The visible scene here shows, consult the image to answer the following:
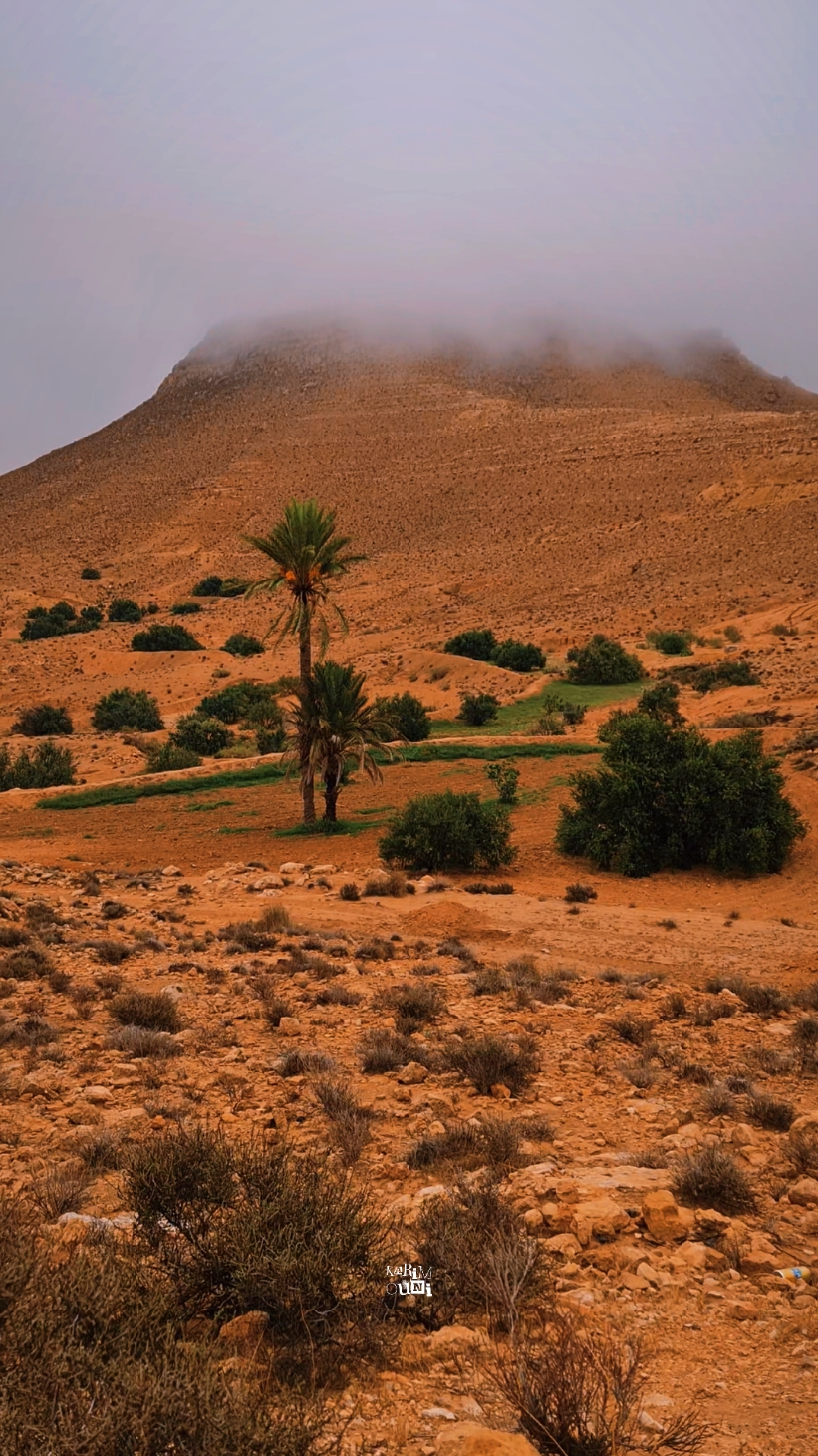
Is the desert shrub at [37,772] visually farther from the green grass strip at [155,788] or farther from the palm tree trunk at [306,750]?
the palm tree trunk at [306,750]

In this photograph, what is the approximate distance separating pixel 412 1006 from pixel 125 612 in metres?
61.3

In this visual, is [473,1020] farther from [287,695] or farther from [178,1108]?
[287,695]

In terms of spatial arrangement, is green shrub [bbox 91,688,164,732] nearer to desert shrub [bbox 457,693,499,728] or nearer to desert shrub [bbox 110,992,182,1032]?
desert shrub [bbox 457,693,499,728]

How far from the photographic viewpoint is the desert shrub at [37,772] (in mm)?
30469

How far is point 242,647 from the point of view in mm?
55094

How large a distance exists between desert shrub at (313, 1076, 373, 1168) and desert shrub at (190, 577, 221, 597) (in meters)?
68.1

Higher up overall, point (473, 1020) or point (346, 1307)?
point (346, 1307)

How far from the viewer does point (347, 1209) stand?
13.7 feet

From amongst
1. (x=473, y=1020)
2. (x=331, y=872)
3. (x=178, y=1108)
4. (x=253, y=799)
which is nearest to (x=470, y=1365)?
(x=178, y=1108)

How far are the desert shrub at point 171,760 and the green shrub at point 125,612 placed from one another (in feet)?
116

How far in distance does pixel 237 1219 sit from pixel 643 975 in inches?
304

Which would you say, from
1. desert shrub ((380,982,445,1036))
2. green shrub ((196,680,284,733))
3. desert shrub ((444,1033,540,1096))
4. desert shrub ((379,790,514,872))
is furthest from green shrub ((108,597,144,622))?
desert shrub ((444,1033,540,1096))

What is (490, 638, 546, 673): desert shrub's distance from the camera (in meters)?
45.2

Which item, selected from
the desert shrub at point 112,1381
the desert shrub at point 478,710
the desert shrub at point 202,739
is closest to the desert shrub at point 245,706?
the desert shrub at point 202,739
